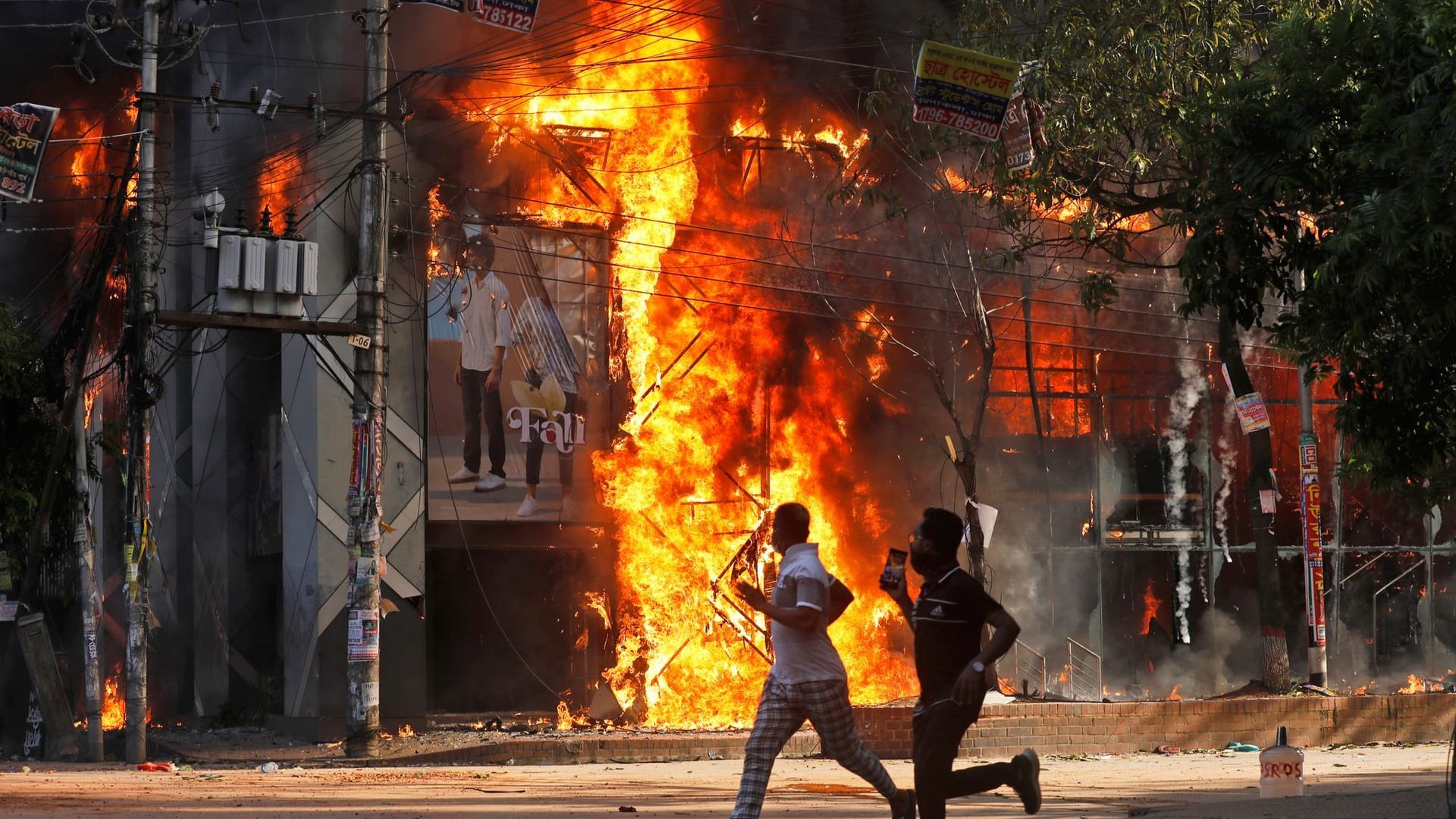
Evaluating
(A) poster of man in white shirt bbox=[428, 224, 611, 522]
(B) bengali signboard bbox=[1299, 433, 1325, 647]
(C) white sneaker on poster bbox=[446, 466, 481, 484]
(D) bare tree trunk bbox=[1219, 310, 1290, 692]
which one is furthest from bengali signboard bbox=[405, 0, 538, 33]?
(B) bengali signboard bbox=[1299, 433, 1325, 647]

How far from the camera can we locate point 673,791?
1301 centimetres

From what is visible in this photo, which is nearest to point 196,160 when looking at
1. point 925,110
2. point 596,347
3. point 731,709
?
point 596,347

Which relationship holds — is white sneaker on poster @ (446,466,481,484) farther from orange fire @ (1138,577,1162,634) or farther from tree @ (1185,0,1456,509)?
tree @ (1185,0,1456,509)

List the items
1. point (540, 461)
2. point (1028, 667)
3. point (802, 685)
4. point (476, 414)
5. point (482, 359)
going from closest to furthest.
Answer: point (802, 685), point (476, 414), point (482, 359), point (540, 461), point (1028, 667)

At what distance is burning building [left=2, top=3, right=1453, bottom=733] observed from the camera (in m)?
21.1

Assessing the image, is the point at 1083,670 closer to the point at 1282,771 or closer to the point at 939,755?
the point at 1282,771

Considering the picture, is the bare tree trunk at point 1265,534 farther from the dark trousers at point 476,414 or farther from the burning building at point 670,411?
the dark trousers at point 476,414

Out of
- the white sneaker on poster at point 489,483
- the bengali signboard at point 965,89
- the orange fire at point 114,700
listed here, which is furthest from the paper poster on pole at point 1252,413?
the orange fire at point 114,700

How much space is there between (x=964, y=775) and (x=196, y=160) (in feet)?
63.2

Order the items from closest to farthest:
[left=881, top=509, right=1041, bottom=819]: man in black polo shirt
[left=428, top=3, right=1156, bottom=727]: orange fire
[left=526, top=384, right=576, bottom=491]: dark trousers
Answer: [left=881, top=509, right=1041, bottom=819]: man in black polo shirt < [left=526, top=384, right=576, bottom=491]: dark trousers < [left=428, top=3, right=1156, bottom=727]: orange fire

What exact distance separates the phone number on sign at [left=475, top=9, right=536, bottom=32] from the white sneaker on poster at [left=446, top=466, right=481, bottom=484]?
24.0ft

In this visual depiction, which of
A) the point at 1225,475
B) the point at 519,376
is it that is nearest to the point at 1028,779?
the point at 519,376

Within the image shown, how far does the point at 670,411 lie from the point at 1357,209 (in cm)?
1391

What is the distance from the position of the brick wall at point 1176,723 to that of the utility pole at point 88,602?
27.8ft
